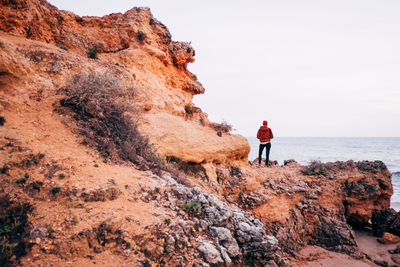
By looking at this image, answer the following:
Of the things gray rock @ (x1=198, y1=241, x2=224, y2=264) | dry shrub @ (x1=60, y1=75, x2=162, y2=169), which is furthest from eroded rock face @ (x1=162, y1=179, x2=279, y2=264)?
dry shrub @ (x1=60, y1=75, x2=162, y2=169)

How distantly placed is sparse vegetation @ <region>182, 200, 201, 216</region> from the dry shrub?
5.13 feet

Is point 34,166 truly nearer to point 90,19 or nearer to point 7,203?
point 7,203

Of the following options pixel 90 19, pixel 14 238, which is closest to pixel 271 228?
pixel 14 238

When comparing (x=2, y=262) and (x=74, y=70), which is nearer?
(x=2, y=262)

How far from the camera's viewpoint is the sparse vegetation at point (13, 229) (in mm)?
2863

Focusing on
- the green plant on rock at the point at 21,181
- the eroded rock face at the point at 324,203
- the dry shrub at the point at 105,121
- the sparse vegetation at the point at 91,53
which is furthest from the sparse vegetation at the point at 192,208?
the sparse vegetation at the point at 91,53

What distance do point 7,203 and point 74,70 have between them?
5.02 metres

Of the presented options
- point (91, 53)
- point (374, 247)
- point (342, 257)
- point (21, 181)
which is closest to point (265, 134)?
point (342, 257)

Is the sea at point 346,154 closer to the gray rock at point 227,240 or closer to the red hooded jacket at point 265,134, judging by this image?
the red hooded jacket at point 265,134

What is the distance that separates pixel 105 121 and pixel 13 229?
10.7 feet

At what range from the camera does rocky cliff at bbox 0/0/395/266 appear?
3447mm

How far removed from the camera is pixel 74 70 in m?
7.09

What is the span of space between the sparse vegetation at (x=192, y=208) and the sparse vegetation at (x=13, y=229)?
261cm

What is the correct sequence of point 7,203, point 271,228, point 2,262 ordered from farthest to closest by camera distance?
point 271,228
point 7,203
point 2,262
